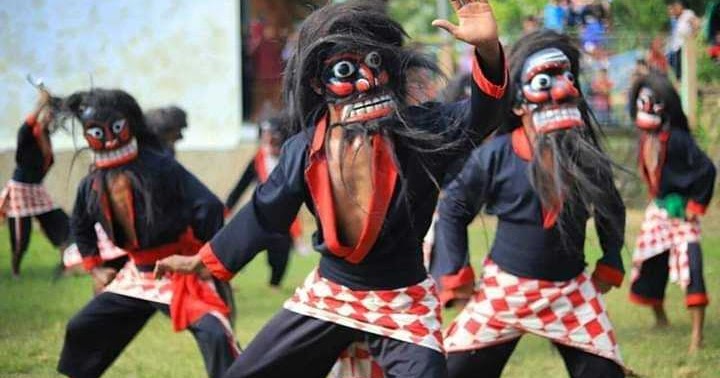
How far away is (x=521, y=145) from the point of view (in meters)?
5.49

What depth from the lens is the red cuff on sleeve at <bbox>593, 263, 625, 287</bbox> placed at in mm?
5387

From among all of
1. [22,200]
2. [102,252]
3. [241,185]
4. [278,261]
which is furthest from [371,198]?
[22,200]

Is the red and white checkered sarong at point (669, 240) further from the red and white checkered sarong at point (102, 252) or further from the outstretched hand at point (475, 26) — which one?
the outstretched hand at point (475, 26)

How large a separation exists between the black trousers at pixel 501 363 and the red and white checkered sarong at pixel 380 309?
712mm

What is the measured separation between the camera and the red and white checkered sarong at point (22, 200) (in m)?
10.7

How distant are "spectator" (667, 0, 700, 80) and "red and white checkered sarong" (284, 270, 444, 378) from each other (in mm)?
10077

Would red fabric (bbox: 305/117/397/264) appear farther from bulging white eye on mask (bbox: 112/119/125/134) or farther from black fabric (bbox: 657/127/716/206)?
black fabric (bbox: 657/127/716/206)

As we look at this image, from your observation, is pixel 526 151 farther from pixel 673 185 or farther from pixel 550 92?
pixel 673 185

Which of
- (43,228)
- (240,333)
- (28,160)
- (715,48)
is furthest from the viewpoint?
(715,48)

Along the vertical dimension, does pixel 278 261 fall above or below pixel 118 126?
below

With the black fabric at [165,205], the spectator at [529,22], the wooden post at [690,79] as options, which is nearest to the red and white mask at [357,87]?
the black fabric at [165,205]

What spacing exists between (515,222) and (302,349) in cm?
137

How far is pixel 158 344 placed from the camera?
8148mm

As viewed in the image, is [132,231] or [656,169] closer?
[132,231]
